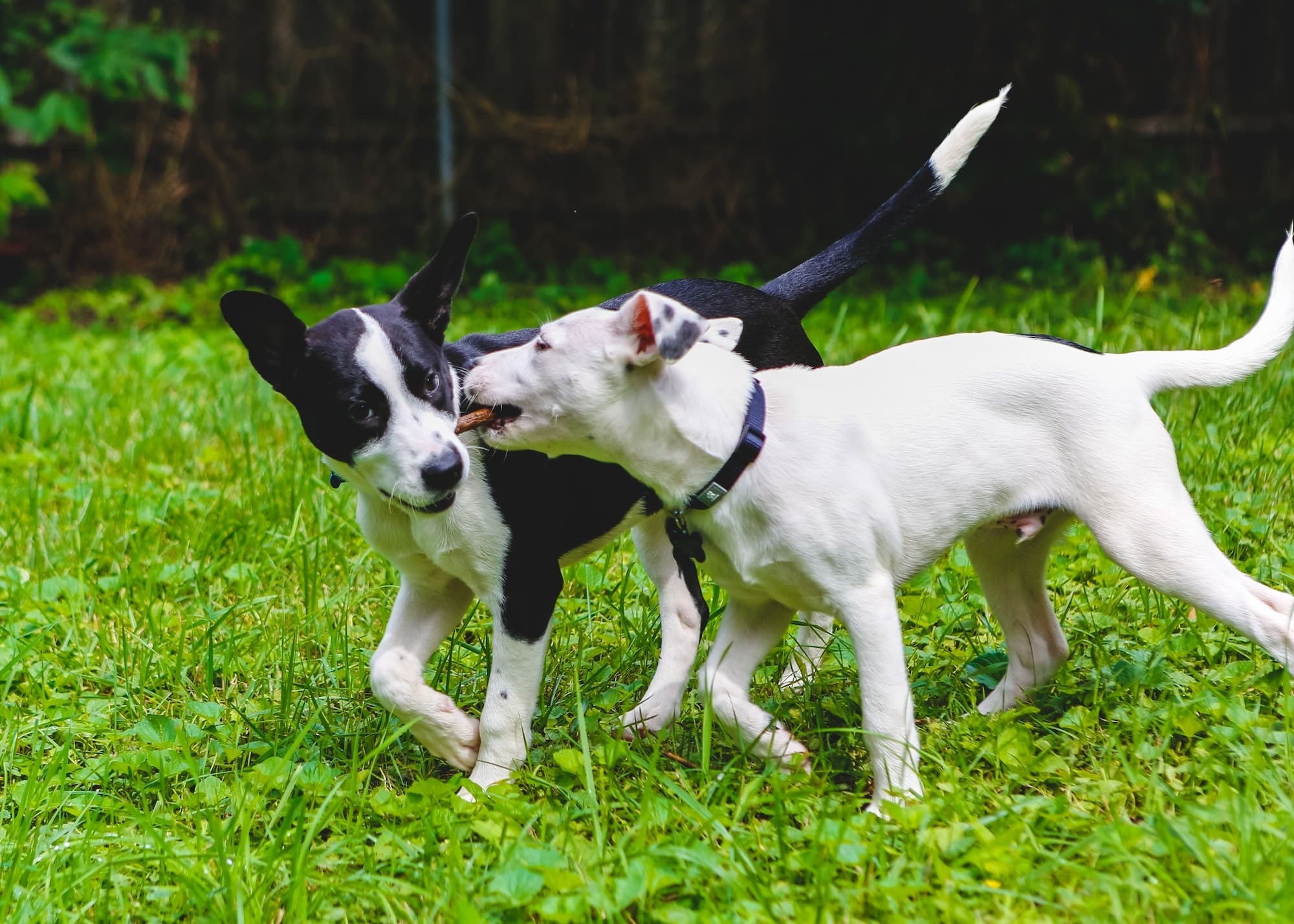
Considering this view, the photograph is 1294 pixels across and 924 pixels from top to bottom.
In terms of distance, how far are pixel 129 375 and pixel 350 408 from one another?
13.8 ft

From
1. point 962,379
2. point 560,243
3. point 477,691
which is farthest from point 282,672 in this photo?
point 560,243

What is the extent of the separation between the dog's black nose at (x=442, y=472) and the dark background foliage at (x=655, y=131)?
22.0 ft

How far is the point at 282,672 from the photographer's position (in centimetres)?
317

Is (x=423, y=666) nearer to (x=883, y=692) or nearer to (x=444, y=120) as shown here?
(x=883, y=692)

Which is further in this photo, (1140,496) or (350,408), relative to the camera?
(350,408)

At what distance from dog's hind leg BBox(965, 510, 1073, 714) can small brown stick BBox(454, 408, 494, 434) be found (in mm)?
1182

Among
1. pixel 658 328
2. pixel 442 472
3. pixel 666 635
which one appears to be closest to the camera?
pixel 658 328

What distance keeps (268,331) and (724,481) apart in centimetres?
110

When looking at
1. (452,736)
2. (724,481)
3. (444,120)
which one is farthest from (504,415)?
(444,120)

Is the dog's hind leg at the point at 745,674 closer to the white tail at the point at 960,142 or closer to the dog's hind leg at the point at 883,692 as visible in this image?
the dog's hind leg at the point at 883,692

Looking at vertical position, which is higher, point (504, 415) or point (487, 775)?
point (504, 415)

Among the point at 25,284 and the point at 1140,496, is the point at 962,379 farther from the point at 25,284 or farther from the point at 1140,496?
the point at 25,284

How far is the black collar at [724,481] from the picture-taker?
8.46ft

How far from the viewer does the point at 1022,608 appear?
3043mm
